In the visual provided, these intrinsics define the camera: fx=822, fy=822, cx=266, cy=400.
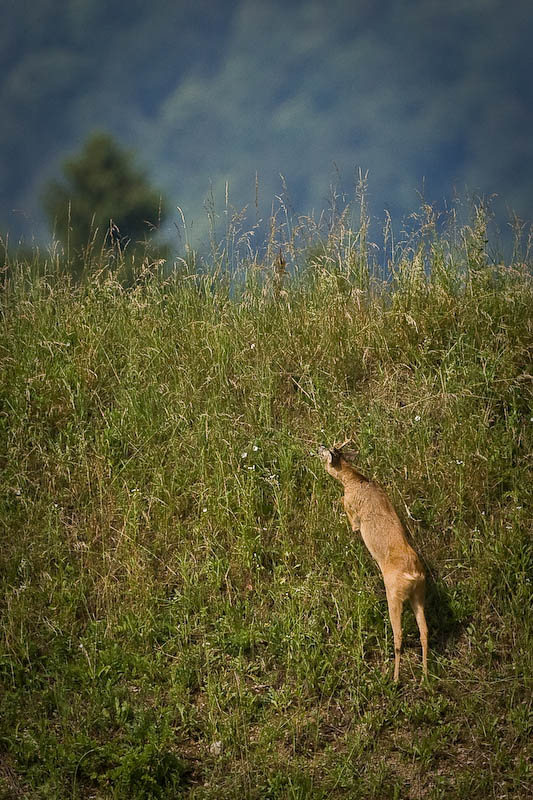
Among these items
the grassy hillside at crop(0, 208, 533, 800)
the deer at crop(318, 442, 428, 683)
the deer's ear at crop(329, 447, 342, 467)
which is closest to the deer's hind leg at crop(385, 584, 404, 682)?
the deer at crop(318, 442, 428, 683)

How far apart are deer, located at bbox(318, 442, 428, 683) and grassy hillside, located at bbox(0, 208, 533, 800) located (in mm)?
429

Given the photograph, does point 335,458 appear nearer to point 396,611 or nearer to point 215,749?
point 396,611

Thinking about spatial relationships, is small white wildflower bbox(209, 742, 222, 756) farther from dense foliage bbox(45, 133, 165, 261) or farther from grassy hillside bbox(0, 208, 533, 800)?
dense foliage bbox(45, 133, 165, 261)

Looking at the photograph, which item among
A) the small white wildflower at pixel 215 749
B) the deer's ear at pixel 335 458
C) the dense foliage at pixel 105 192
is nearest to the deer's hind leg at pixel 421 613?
the deer's ear at pixel 335 458

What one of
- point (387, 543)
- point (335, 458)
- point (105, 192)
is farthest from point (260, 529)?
point (105, 192)

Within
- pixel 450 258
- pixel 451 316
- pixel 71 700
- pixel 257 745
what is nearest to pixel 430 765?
pixel 257 745

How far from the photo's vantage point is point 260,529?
19.3 ft

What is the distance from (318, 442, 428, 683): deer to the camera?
4750 millimetres

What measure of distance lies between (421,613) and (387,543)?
45cm

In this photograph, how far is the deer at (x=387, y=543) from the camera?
4.75m

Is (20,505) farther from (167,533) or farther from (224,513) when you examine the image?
(224,513)

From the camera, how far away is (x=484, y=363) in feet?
22.4

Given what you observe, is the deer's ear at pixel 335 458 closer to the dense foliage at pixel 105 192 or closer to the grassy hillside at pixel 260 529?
the grassy hillside at pixel 260 529

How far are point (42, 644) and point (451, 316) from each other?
4.43 metres
